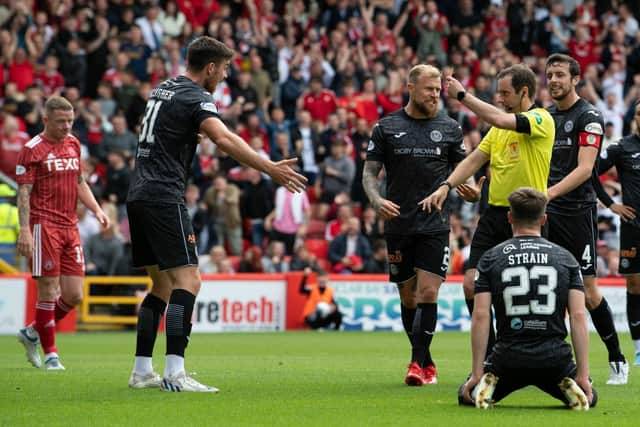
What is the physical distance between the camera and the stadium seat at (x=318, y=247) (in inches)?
960

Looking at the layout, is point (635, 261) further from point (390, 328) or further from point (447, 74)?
point (390, 328)

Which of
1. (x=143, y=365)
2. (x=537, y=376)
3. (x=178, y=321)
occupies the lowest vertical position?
(x=143, y=365)

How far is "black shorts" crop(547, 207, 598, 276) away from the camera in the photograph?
427 inches

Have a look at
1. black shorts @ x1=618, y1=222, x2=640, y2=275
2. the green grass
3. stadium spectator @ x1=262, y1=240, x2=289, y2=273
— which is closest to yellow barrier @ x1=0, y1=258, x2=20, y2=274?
stadium spectator @ x1=262, y1=240, x2=289, y2=273

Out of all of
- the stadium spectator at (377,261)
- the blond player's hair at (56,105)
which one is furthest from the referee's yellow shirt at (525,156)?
the stadium spectator at (377,261)

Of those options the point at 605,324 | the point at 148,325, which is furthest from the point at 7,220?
the point at 605,324

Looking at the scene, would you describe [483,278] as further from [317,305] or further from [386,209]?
[317,305]

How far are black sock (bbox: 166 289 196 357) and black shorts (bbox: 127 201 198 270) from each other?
0.25 meters

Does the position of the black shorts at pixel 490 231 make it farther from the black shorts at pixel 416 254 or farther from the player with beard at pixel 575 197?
the player with beard at pixel 575 197

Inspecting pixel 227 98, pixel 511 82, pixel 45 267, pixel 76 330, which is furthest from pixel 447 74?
pixel 227 98

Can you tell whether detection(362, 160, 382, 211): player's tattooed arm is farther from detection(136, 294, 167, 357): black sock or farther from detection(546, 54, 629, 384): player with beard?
detection(136, 294, 167, 357): black sock

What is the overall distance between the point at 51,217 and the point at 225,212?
11.1 m

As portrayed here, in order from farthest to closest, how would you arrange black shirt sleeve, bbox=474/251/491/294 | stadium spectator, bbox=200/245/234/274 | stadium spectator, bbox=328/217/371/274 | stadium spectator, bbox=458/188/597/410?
stadium spectator, bbox=328/217/371/274 → stadium spectator, bbox=200/245/234/274 → black shirt sleeve, bbox=474/251/491/294 → stadium spectator, bbox=458/188/597/410

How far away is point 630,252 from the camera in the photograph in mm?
12758
